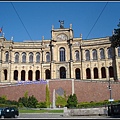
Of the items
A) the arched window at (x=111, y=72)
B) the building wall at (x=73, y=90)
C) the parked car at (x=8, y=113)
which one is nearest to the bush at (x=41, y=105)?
the building wall at (x=73, y=90)

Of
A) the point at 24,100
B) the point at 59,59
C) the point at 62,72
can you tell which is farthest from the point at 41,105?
the point at 59,59

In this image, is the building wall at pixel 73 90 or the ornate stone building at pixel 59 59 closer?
the building wall at pixel 73 90

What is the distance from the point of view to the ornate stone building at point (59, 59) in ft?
184

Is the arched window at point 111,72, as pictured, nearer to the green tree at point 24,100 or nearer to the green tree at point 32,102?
the green tree at point 32,102

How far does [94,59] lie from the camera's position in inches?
2254

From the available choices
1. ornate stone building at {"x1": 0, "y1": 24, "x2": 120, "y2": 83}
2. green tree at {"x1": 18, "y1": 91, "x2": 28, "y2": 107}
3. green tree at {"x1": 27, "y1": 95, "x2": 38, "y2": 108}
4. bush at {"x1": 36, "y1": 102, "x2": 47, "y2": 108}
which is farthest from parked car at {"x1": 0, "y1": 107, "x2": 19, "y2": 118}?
ornate stone building at {"x1": 0, "y1": 24, "x2": 120, "y2": 83}

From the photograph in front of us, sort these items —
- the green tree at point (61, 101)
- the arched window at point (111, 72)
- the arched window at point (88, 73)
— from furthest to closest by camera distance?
the arched window at point (88, 73), the arched window at point (111, 72), the green tree at point (61, 101)

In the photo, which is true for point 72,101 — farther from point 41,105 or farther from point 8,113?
point 8,113

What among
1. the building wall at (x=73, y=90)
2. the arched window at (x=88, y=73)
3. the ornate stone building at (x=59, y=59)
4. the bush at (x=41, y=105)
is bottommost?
the bush at (x=41, y=105)

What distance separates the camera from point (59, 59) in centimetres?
5872

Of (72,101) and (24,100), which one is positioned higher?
(24,100)

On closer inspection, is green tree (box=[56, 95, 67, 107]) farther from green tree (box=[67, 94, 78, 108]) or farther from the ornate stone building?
the ornate stone building

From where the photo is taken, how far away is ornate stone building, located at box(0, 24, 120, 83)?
56.1 metres

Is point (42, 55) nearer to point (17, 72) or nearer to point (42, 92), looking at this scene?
point (17, 72)
